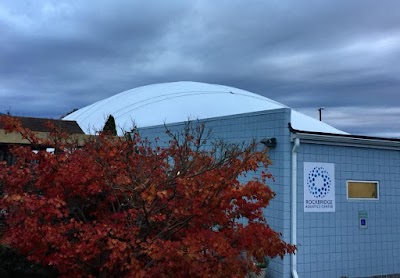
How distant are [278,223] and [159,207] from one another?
4.87 meters

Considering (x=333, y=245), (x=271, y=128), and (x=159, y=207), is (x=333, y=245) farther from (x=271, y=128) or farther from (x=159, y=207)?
(x=159, y=207)

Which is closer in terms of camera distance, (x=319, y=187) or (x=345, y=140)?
(x=319, y=187)

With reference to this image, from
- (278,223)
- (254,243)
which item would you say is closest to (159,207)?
(254,243)

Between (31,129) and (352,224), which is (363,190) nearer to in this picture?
(352,224)

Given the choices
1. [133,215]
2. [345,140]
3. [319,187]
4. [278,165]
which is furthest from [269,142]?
[133,215]

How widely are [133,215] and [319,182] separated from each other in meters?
6.11

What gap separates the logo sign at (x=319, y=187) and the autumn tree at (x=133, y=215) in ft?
12.5

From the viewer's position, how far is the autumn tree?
4.90m

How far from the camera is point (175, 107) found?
2297cm

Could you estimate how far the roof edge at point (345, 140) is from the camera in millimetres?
9461

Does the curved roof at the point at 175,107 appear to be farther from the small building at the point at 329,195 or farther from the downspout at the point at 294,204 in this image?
the downspout at the point at 294,204

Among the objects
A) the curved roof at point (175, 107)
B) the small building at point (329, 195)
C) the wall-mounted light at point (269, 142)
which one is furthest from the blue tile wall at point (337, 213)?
the curved roof at point (175, 107)

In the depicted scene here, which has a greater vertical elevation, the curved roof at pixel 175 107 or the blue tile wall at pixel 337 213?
the curved roof at pixel 175 107

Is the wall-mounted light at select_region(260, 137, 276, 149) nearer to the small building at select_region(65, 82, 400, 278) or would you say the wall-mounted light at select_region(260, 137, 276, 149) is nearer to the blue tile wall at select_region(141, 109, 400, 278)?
the small building at select_region(65, 82, 400, 278)
